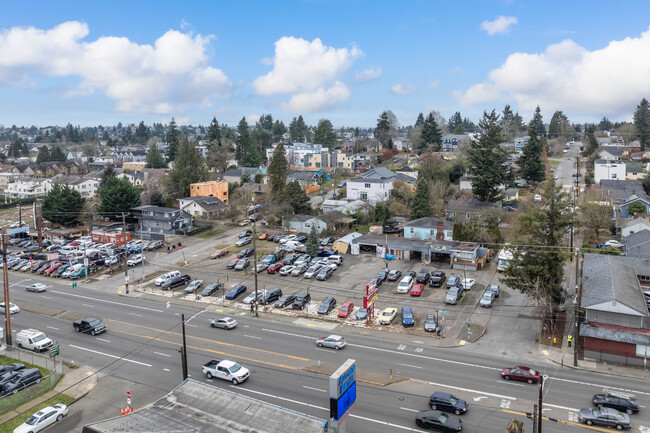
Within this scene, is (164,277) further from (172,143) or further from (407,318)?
(172,143)

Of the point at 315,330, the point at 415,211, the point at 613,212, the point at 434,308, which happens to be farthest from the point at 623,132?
the point at 315,330

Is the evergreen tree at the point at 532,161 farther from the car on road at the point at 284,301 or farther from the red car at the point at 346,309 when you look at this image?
the car on road at the point at 284,301

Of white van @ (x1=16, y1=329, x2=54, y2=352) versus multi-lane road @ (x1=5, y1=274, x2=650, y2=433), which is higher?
white van @ (x1=16, y1=329, x2=54, y2=352)

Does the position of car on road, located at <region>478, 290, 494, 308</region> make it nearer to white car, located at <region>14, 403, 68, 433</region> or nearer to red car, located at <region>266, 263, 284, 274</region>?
red car, located at <region>266, 263, 284, 274</region>

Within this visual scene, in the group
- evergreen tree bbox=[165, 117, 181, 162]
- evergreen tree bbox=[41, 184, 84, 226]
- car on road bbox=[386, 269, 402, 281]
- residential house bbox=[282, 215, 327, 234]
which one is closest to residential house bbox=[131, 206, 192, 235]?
evergreen tree bbox=[41, 184, 84, 226]

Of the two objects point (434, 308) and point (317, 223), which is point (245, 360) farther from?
point (317, 223)

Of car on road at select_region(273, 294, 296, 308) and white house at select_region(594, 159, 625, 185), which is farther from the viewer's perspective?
white house at select_region(594, 159, 625, 185)
